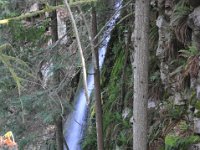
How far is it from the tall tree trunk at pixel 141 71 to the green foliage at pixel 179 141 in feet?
2.75

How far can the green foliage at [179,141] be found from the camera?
707cm

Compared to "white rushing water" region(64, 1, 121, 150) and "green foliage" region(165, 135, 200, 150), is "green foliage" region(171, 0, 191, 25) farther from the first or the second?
"white rushing water" region(64, 1, 121, 150)

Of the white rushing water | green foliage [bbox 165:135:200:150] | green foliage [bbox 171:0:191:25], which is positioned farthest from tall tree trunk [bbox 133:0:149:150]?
the white rushing water

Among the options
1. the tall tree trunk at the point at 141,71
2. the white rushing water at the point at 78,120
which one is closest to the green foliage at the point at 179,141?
the tall tree trunk at the point at 141,71

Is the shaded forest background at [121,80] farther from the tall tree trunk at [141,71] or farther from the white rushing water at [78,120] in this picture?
the white rushing water at [78,120]

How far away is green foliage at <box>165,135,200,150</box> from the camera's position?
7.07m

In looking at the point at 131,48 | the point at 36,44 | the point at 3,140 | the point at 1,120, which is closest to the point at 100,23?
the point at 131,48

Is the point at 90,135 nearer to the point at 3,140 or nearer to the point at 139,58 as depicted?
the point at 139,58

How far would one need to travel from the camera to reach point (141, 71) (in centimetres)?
665

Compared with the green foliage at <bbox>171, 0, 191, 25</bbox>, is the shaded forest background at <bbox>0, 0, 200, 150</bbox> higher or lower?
lower

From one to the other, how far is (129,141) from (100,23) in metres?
3.31

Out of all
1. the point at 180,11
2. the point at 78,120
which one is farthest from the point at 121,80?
the point at 180,11

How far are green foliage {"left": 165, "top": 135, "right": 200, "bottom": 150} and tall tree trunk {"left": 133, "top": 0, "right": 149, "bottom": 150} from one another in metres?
0.84

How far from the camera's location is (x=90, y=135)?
1247cm
